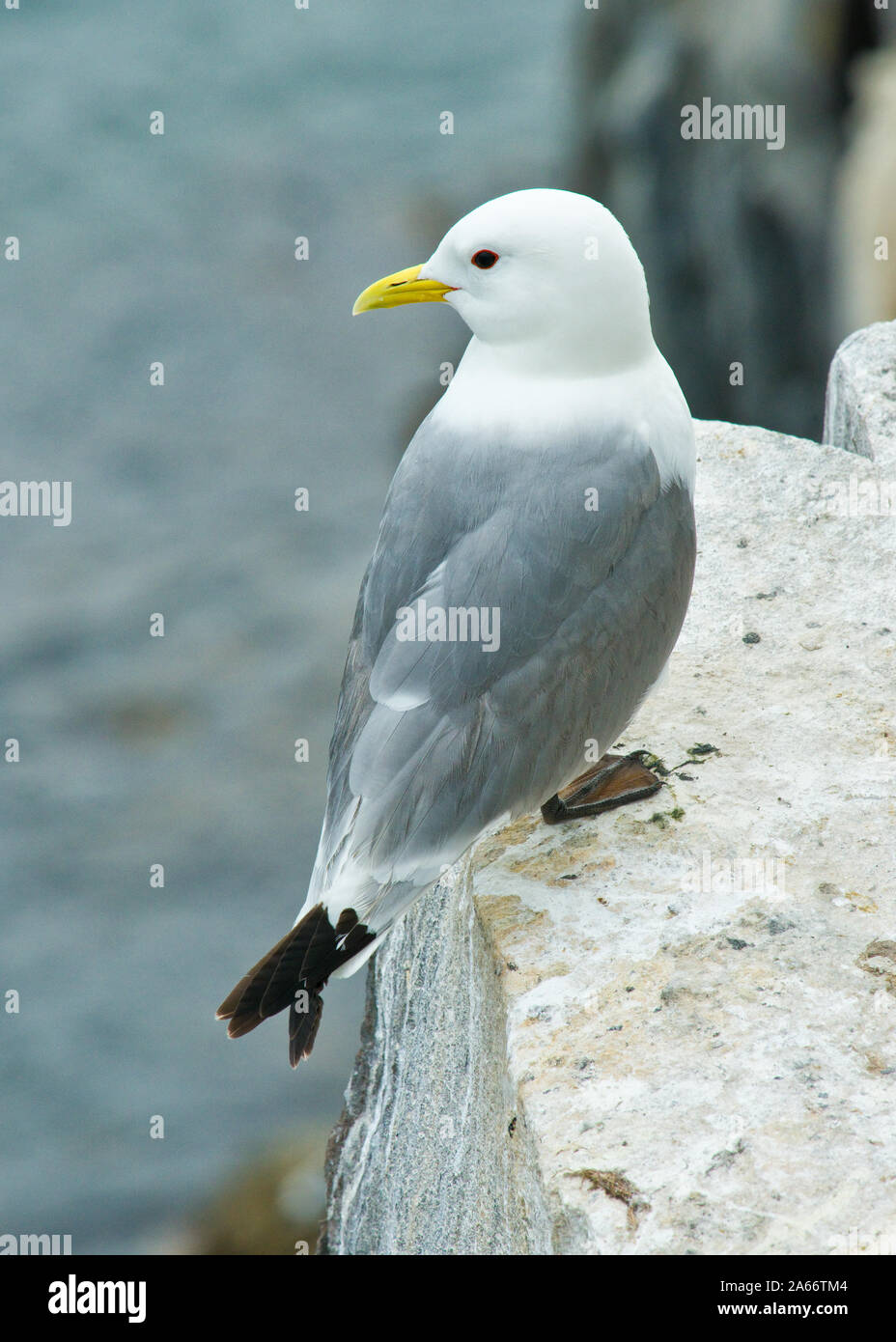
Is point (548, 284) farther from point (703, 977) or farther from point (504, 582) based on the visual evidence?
point (703, 977)

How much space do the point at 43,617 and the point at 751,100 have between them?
5.29 metres

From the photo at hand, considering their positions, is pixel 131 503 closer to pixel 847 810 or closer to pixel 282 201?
pixel 282 201

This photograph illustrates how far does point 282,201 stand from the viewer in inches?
503

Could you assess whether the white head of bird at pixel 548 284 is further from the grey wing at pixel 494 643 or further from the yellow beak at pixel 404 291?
the grey wing at pixel 494 643

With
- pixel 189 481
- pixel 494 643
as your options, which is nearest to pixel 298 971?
pixel 494 643

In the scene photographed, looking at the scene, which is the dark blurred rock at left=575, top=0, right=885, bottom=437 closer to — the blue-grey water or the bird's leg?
the blue-grey water

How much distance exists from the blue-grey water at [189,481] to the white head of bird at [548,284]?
502cm

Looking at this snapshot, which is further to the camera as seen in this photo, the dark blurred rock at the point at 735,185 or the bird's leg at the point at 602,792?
the dark blurred rock at the point at 735,185

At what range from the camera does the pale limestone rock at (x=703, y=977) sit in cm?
274

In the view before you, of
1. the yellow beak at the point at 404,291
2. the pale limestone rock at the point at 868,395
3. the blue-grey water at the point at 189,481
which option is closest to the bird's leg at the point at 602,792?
the yellow beak at the point at 404,291

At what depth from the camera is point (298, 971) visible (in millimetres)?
3111

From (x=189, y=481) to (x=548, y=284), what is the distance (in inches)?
301

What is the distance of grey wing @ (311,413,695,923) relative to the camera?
3207 mm

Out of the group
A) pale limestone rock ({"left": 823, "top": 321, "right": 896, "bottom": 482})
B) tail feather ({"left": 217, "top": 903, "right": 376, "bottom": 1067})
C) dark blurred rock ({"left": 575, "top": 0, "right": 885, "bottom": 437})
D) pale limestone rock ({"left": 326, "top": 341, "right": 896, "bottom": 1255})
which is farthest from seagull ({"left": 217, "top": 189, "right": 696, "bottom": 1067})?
dark blurred rock ({"left": 575, "top": 0, "right": 885, "bottom": 437})
